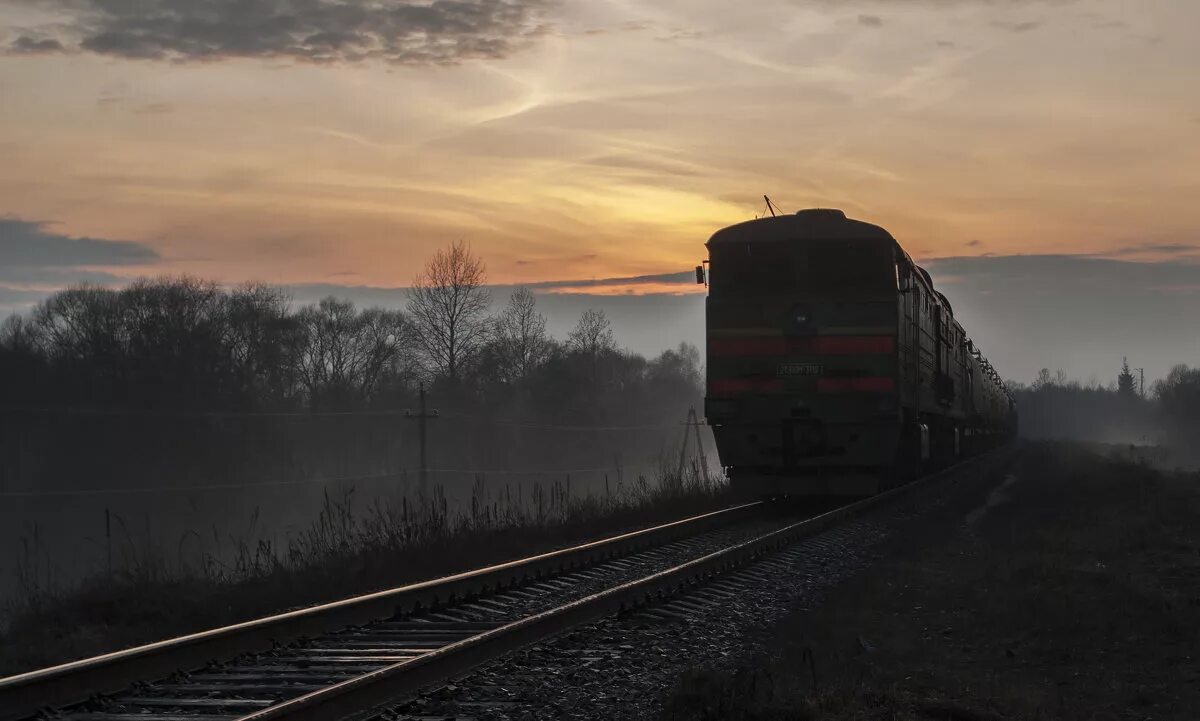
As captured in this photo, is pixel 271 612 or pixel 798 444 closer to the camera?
pixel 271 612

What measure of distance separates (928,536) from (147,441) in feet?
153

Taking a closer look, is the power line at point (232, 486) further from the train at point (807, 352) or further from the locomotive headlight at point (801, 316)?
the locomotive headlight at point (801, 316)

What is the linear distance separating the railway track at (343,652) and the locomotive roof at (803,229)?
338 inches

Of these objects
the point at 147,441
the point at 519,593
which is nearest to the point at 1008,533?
the point at 519,593

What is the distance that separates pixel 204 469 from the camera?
2196 inches

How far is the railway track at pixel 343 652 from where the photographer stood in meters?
5.53

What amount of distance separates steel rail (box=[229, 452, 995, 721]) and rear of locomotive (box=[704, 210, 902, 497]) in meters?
6.60

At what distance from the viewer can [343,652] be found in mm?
6957

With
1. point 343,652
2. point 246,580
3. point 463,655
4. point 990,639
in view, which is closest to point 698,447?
point 246,580

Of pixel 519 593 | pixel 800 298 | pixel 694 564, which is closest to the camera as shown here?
pixel 519 593

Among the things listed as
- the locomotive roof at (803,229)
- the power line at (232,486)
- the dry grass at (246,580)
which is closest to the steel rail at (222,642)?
the dry grass at (246,580)

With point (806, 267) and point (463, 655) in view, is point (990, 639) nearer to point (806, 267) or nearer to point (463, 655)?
point (463, 655)

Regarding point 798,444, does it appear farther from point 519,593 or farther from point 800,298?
point 519,593

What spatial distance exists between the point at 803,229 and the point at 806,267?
74 cm
